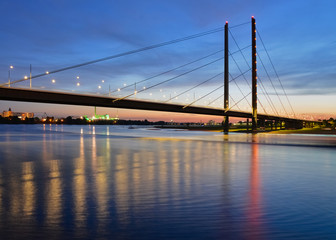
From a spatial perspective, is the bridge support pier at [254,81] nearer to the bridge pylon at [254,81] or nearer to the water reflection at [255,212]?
the bridge pylon at [254,81]

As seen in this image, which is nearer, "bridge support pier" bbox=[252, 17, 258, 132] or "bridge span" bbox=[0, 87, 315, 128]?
"bridge span" bbox=[0, 87, 315, 128]

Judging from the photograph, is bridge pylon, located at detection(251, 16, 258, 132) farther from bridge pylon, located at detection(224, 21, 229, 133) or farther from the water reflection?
the water reflection

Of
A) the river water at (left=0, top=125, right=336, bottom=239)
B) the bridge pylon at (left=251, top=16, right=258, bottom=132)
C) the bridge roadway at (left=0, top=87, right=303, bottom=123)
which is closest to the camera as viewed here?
the river water at (left=0, top=125, right=336, bottom=239)

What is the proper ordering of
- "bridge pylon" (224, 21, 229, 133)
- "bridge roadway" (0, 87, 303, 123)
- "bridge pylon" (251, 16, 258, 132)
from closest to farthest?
1. "bridge roadway" (0, 87, 303, 123)
2. "bridge pylon" (251, 16, 258, 132)
3. "bridge pylon" (224, 21, 229, 133)

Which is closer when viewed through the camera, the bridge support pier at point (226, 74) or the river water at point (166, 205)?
the river water at point (166, 205)

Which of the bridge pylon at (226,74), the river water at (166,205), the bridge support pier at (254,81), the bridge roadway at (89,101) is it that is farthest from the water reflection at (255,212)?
the bridge pylon at (226,74)

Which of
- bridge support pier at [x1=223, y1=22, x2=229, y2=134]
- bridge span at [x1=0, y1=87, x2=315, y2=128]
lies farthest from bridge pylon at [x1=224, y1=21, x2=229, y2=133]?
bridge span at [x1=0, y1=87, x2=315, y2=128]

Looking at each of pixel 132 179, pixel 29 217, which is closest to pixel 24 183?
pixel 132 179

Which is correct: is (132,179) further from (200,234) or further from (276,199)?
(200,234)

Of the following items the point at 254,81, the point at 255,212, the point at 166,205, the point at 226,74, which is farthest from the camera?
the point at 226,74

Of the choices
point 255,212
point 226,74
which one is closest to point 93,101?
point 226,74

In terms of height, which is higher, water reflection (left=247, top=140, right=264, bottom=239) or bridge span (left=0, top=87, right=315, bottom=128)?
bridge span (left=0, top=87, right=315, bottom=128)

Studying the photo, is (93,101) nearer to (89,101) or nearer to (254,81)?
(89,101)

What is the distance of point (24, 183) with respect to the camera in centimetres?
1209
